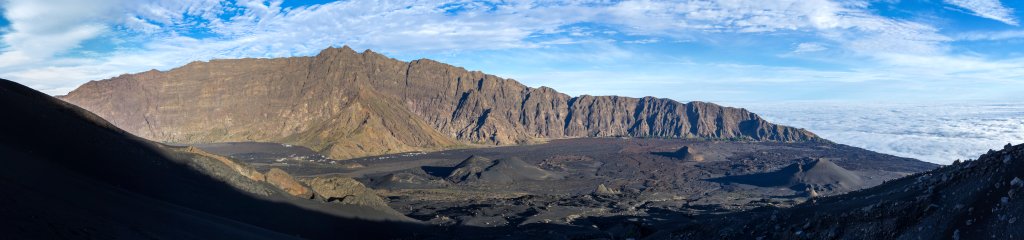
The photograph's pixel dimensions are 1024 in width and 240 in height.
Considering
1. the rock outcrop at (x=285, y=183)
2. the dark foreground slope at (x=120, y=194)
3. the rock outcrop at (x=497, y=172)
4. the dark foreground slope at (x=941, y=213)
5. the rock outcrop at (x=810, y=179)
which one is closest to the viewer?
the dark foreground slope at (x=941, y=213)

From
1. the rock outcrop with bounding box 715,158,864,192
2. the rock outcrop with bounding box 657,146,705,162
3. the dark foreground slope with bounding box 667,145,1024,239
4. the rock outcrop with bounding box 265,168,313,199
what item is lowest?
the rock outcrop with bounding box 715,158,864,192

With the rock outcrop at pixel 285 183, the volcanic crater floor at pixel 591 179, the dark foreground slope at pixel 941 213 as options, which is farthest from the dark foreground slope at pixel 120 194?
the dark foreground slope at pixel 941 213

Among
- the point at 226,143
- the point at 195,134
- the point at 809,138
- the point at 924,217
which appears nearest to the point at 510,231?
the point at 924,217

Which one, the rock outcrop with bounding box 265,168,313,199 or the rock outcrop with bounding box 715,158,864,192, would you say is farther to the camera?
the rock outcrop with bounding box 715,158,864,192

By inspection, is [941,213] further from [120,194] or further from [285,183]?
[285,183]

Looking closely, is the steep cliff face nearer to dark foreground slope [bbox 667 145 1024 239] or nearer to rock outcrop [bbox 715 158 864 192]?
rock outcrop [bbox 715 158 864 192]

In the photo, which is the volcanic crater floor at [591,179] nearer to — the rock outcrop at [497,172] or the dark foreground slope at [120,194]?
the rock outcrop at [497,172]

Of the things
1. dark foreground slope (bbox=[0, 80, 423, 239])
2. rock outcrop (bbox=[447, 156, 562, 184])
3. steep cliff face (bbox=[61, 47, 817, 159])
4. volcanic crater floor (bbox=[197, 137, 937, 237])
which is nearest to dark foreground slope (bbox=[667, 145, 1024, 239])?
volcanic crater floor (bbox=[197, 137, 937, 237])
